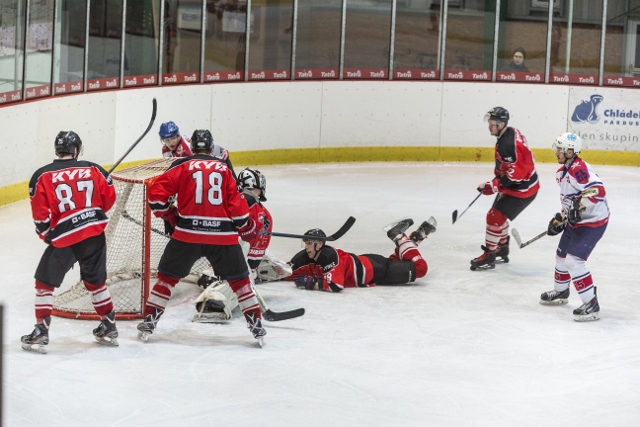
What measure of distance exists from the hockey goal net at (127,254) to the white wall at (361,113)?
4.11m

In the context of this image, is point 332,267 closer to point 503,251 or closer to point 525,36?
point 503,251

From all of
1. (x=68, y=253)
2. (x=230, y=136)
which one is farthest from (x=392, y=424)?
(x=230, y=136)

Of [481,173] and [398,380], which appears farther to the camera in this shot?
[481,173]

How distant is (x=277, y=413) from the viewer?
176 inches

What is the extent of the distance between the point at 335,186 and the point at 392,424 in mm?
6360

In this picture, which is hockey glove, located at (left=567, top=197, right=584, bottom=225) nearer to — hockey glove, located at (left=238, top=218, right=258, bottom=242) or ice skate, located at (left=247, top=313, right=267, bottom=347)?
hockey glove, located at (left=238, top=218, right=258, bottom=242)

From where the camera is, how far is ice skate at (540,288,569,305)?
648cm

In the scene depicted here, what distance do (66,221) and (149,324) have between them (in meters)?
0.72

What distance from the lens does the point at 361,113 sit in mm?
12352

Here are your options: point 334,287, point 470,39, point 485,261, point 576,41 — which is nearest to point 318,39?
point 470,39

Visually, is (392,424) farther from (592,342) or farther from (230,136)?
(230,136)

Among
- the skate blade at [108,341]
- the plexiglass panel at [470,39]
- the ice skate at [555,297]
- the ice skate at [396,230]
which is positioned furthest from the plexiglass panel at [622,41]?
the skate blade at [108,341]

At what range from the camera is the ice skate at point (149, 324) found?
17.7 feet

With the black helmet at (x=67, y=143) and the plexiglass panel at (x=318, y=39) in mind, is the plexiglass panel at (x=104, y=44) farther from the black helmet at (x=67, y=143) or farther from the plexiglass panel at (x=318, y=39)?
the black helmet at (x=67, y=143)
